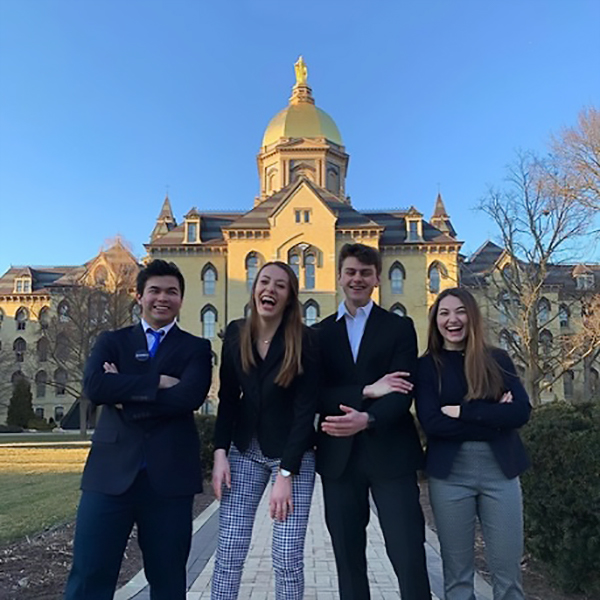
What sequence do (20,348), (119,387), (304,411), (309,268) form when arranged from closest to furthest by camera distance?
(119,387)
(304,411)
(309,268)
(20,348)

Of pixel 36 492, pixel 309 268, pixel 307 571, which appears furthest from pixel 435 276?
pixel 307 571

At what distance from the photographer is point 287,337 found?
3.90 m

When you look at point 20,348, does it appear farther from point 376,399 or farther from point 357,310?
point 376,399

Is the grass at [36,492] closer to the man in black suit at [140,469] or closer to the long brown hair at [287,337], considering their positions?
the man in black suit at [140,469]

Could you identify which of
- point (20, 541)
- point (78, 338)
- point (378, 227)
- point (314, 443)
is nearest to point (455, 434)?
point (314, 443)

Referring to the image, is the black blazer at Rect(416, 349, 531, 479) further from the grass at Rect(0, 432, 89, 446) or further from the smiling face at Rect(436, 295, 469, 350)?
the grass at Rect(0, 432, 89, 446)

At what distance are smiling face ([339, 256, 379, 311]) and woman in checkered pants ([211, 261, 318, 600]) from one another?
→ 385 millimetres

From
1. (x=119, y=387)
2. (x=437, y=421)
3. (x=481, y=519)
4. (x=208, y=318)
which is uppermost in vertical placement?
(x=208, y=318)

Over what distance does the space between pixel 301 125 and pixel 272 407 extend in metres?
58.2

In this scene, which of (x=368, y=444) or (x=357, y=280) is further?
(x=357, y=280)

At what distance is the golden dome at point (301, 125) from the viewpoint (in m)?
59.0

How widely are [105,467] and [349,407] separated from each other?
151 cm

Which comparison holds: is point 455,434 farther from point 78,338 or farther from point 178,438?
point 78,338

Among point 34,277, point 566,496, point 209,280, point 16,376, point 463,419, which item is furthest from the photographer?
point 34,277
